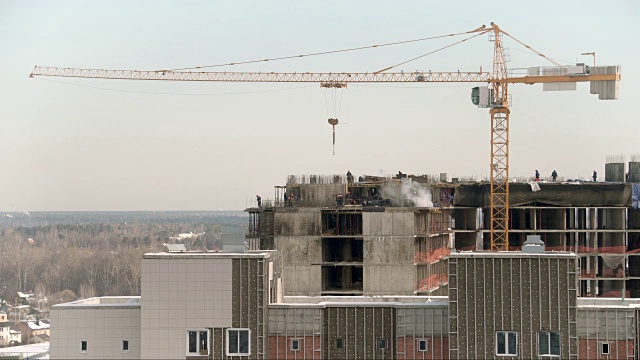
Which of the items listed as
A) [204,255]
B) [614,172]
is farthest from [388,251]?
[204,255]

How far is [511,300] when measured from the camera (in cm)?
7981

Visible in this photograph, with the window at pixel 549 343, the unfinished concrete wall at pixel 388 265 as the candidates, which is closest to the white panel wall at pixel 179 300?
the window at pixel 549 343

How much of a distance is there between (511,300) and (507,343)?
8.96 ft

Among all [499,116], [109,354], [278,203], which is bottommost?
[109,354]

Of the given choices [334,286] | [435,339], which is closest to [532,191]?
[334,286]

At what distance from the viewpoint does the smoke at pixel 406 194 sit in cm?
15575

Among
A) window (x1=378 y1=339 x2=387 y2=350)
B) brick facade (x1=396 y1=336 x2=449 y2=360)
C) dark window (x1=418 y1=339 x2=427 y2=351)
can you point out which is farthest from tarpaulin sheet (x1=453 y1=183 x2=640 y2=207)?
window (x1=378 y1=339 x2=387 y2=350)

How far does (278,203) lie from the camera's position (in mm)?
Result: 158875

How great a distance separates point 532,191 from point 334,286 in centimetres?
3732

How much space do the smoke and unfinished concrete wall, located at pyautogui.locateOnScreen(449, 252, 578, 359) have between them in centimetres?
7533

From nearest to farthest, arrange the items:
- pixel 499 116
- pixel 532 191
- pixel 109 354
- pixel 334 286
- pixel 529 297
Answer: pixel 529 297, pixel 109 354, pixel 334 286, pixel 532 191, pixel 499 116

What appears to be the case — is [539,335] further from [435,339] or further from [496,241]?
[496,241]

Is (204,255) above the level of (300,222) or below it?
below

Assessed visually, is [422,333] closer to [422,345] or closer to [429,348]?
[422,345]
